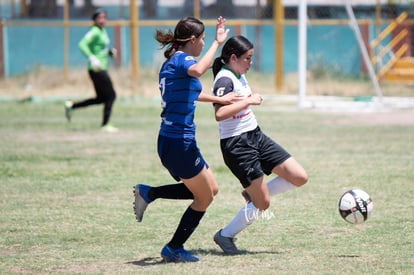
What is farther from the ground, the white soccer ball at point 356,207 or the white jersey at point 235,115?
the white jersey at point 235,115

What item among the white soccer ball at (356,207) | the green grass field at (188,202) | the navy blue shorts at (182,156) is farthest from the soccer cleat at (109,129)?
the navy blue shorts at (182,156)

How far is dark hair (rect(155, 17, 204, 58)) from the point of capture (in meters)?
6.38

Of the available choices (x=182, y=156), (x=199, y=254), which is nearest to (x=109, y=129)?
(x=199, y=254)

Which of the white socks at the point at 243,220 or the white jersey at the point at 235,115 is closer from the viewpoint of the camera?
the white jersey at the point at 235,115

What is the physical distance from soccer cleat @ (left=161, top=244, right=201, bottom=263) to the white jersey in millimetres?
963

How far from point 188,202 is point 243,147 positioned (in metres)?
2.71

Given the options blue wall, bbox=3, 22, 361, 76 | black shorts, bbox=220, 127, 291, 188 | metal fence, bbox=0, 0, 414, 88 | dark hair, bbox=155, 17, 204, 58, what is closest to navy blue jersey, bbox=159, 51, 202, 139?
dark hair, bbox=155, 17, 204, 58

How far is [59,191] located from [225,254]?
11.4ft

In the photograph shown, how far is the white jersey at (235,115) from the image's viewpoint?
6656mm

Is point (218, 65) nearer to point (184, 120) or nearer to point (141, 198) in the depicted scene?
point (184, 120)

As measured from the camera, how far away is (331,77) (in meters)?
23.7

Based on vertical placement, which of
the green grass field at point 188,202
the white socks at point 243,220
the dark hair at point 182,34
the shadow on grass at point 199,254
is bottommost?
the green grass field at point 188,202

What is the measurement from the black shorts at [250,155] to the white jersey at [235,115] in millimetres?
48

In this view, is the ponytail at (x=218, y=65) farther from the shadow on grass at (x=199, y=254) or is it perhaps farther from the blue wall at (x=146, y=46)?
the blue wall at (x=146, y=46)
